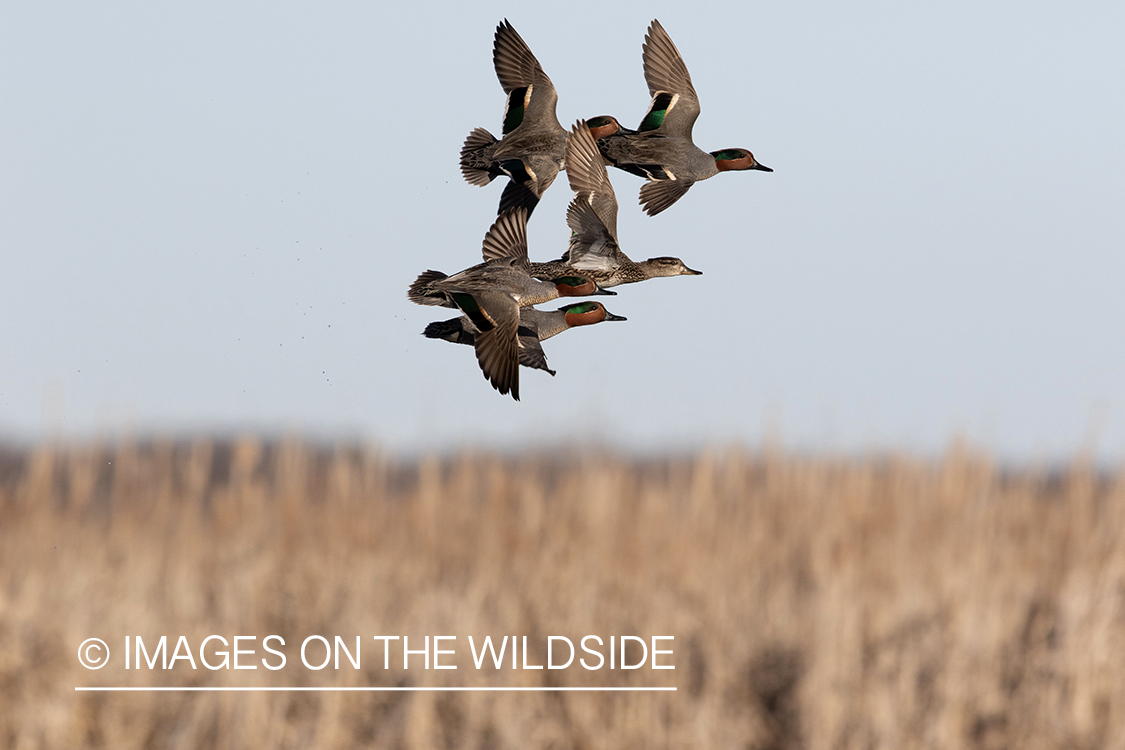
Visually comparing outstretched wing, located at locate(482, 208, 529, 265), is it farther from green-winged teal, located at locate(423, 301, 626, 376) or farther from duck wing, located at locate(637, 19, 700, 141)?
duck wing, located at locate(637, 19, 700, 141)

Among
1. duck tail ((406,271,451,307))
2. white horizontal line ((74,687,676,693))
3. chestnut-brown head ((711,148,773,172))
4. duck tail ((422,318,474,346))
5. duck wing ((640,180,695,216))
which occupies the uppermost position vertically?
chestnut-brown head ((711,148,773,172))

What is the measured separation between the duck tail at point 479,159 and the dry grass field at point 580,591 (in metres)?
4.07

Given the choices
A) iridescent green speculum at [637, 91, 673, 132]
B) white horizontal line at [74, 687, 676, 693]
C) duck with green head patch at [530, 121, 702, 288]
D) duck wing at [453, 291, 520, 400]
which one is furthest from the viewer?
white horizontal line at [74, 687, 676, 693]

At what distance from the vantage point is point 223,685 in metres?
4.60

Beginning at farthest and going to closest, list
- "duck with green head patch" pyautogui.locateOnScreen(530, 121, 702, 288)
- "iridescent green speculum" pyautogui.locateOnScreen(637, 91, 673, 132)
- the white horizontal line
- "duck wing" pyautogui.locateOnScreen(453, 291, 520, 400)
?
the white horizontal line < "iridescent green speculum" pyautogui.locateOnScreen(637, 91, 673, 132) < "duck with green head patch" pyautogui.locateOnScreen(530, 121, 702, 288) < "duck wing" pyautogui.locateOnScreen(453, 291, 520, 400)

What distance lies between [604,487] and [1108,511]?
2.59 m

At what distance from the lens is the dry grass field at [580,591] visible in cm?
456

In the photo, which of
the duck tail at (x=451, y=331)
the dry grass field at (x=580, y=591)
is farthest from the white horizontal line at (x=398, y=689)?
the duck tail at (x=451, y=331)

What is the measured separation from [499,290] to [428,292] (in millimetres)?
53

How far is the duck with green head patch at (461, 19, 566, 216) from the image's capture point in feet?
1.69

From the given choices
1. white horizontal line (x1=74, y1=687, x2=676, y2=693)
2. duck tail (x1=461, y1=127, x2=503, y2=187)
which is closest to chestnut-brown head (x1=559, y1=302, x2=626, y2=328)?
duck tail (x1=461, y1=127, x2=503, y2=187)

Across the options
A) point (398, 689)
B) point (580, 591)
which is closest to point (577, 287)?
point (398, 689)

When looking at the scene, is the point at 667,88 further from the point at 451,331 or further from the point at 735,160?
the point at 451,331

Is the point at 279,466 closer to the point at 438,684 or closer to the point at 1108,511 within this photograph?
the point at 438,684
